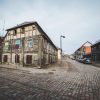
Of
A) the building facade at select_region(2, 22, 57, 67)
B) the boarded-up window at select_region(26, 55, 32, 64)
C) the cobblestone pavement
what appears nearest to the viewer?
the cobblestone pavement

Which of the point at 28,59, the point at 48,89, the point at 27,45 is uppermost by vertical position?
the point at 27,45

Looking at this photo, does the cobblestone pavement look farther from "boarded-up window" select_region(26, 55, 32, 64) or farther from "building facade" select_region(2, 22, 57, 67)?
"boarded-up window" select_region(26, 55, 32, 64)

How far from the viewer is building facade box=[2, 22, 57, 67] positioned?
19.5 meters

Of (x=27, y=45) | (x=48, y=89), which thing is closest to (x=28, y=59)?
(x=27, y=45)

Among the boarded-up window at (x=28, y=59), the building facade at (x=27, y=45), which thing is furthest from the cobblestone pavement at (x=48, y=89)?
the boarded-up window at (x=28, y=59)

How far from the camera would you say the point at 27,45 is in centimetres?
2084

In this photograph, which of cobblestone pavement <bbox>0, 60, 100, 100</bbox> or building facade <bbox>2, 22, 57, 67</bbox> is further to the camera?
building facade <bbox>2, 22, 57, 67</bbox>

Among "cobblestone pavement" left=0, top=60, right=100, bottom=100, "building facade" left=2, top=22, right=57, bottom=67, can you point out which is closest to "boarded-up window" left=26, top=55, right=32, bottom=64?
"building facade" left=2, top=22, right=57, bottom=67

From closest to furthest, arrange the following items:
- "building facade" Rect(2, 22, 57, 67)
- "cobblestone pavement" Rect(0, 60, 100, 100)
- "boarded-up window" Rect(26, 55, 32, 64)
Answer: "cobblestone pavement" Rect(0, 60, 100, 100) → "building facade" Rect(2, 22, 57, 67) → "boarded-up window" Rect(26, 55, 32, 64)

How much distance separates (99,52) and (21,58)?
27993mm

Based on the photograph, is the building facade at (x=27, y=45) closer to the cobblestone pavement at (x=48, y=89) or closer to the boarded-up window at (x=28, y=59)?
the boarded-up window at (x=28, y=59)

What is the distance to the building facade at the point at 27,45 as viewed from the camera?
1945 cm

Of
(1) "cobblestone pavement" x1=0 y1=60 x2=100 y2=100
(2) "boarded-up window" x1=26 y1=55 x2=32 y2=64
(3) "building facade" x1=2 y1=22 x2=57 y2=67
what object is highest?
(3) "building facade" x1=2 y1=22 x2=57 y2=67

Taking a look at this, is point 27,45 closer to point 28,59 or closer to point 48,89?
point 28,59
